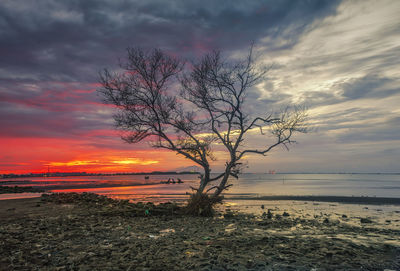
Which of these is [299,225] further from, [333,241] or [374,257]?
[374,257]

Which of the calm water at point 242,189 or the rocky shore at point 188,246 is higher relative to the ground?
the rocky shore at point 188,246

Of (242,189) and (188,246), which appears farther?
(242,189)

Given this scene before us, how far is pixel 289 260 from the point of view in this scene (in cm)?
678

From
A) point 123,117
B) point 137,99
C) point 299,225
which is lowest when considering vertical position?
point 299,225

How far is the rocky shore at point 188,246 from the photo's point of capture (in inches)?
255

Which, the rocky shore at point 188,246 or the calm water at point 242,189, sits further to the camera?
the calm water at point 242,189

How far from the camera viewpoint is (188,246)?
805cm

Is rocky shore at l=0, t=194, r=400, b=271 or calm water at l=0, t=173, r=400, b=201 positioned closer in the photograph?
rocky shore at l=0, t=194, r=400, b=271

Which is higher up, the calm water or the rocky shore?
the rocky shore

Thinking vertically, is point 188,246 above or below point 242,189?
above

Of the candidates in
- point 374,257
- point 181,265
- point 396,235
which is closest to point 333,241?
point 374,257

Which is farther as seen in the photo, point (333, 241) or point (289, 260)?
point (333, 241)

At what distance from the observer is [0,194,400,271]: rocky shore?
6480mm

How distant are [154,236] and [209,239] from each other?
2.02 metres
